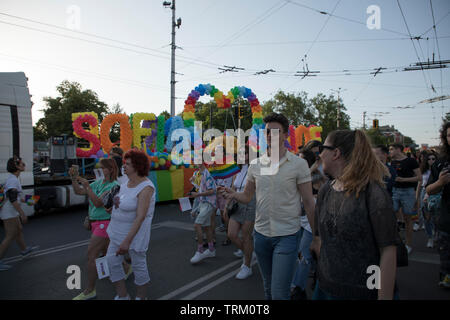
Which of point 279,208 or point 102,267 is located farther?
point 102,267

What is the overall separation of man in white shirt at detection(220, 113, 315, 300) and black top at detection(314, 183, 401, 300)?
704 millimetres

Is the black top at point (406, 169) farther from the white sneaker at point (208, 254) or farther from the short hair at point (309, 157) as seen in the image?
the white sneaker at point (208, 254)

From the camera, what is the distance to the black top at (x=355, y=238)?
1552 millimetres

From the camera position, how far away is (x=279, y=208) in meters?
2.57

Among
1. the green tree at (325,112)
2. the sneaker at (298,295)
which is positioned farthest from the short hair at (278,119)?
the green tree at (325,112)

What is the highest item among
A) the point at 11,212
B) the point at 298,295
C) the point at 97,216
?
the point at 97,216

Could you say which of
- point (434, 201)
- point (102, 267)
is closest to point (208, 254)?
point (102, 267)

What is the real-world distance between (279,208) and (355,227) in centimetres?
98

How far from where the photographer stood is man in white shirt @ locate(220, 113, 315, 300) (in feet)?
8.14

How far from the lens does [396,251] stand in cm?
157

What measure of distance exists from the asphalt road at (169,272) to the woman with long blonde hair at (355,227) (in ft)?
6.92

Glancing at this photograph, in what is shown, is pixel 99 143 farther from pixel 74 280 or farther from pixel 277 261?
pixel 277 261

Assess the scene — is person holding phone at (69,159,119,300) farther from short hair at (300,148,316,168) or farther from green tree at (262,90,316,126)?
green tree at (262,90,316,126)
